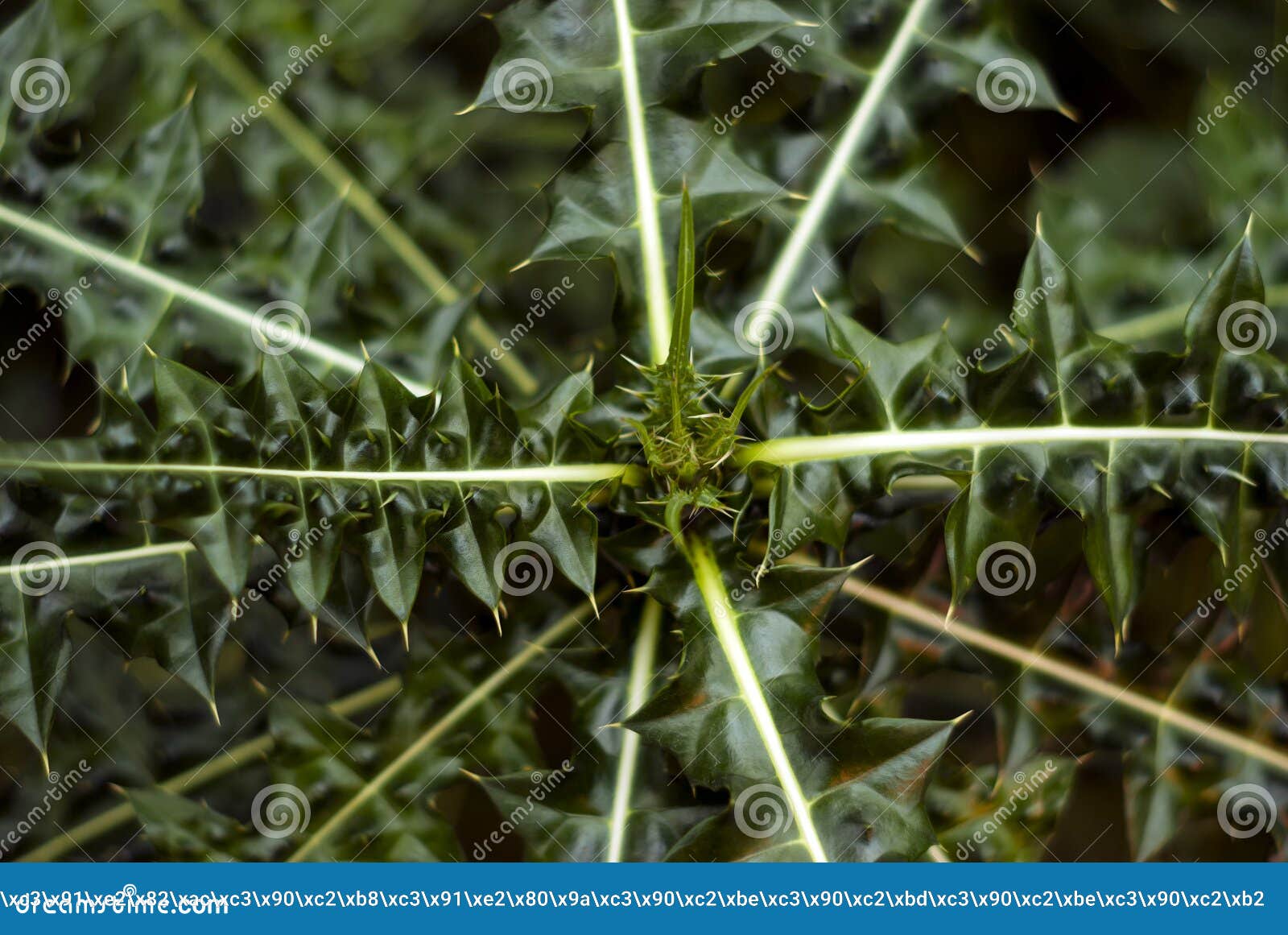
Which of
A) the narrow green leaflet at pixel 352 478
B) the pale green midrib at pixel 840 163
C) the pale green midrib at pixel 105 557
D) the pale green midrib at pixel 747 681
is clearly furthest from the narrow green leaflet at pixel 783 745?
the pale green midrib at pixel 105 557

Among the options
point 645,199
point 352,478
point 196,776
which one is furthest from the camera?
point 196,776

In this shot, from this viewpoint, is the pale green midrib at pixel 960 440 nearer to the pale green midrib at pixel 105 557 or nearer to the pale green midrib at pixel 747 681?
the pale green midrib at pixel 747 681

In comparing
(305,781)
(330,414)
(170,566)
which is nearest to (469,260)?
(330,414)

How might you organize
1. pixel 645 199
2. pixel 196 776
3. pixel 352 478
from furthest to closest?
pixel 196 776, pixel 645 199, pixel 352 478

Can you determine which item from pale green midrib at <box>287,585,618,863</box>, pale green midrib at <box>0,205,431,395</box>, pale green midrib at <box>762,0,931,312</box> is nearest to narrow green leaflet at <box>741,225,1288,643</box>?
pale green midrib at <box>762,0,931,312</box>

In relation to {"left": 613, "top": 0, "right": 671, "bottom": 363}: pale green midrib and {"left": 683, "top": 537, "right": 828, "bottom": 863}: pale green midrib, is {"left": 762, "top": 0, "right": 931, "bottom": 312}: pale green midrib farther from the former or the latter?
{"left": 683, "top": 537, "right": 828, "bottom": 863}: pale green midrib

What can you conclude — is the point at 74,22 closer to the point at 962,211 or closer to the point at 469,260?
the point at 469,260

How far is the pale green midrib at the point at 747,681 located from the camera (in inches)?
26.5

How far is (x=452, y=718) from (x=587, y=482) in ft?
0.84

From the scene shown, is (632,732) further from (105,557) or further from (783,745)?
(105,557)

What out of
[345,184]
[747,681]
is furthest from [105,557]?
[747,681]

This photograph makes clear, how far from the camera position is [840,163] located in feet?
2.65

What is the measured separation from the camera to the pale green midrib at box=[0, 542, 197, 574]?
2.46 ft

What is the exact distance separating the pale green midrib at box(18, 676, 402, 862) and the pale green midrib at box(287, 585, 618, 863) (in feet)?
0.24
